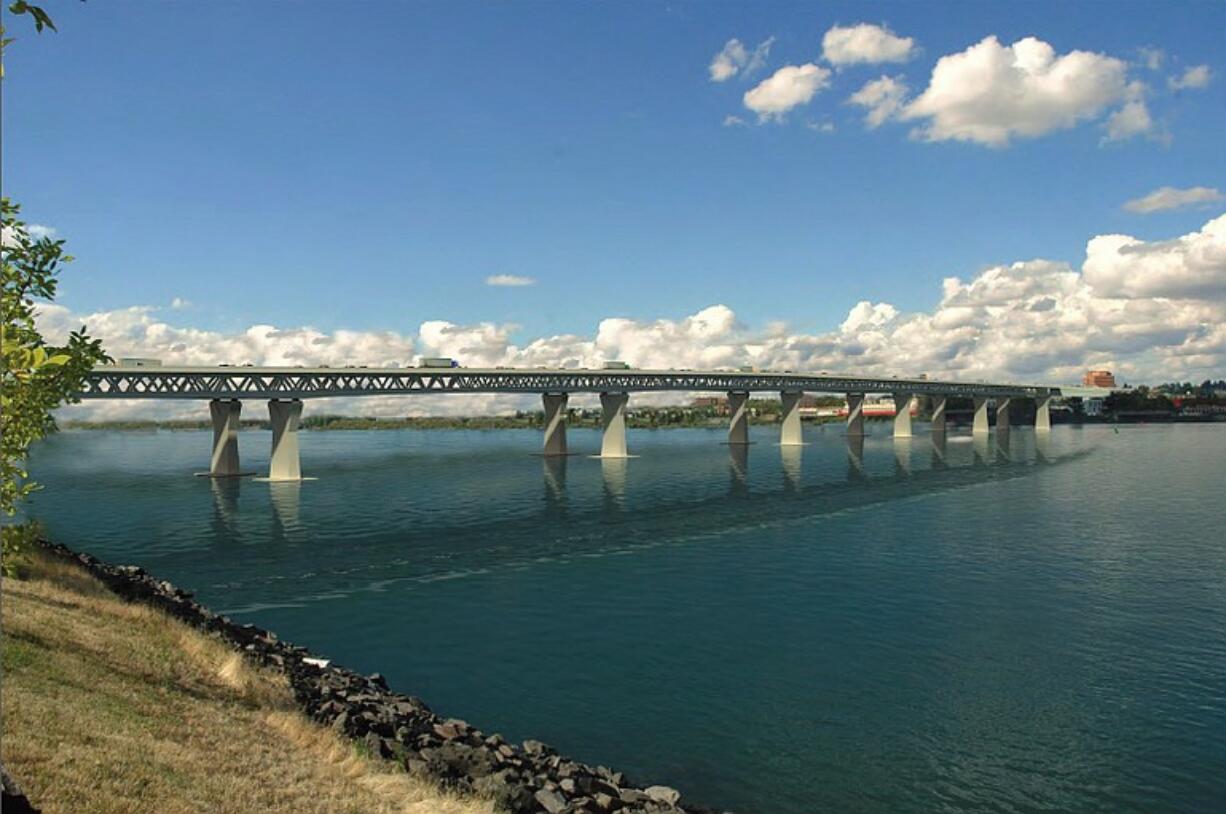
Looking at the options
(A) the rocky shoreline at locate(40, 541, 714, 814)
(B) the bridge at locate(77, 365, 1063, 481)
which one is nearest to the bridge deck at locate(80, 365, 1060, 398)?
(B) the bridge at locate(77, 365, 1063, 481)

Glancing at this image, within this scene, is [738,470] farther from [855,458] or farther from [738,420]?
[738,420]

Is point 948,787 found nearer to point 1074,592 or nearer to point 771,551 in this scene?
point 1074,592

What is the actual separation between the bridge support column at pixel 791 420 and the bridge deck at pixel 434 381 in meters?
2.30

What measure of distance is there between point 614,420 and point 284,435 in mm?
57982

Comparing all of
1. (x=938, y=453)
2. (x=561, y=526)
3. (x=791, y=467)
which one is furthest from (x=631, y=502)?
(x=938, y=453)

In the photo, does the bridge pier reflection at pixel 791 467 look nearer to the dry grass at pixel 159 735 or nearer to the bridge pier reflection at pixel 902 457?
the bridge pier reflection at pixel 902 457

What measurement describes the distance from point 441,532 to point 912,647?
3993cm

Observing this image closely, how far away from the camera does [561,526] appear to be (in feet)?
214

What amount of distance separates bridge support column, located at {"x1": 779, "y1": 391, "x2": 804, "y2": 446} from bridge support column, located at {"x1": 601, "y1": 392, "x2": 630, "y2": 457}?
4114 cm

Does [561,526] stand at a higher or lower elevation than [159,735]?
lower

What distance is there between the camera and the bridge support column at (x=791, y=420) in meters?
168

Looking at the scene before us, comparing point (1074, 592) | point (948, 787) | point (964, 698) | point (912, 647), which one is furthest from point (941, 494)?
point (948, 787)

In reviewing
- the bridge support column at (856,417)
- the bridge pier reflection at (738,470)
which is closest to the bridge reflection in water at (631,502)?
the bridge pier reflection at (738,470)

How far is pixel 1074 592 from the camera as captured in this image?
3991 centimetres
